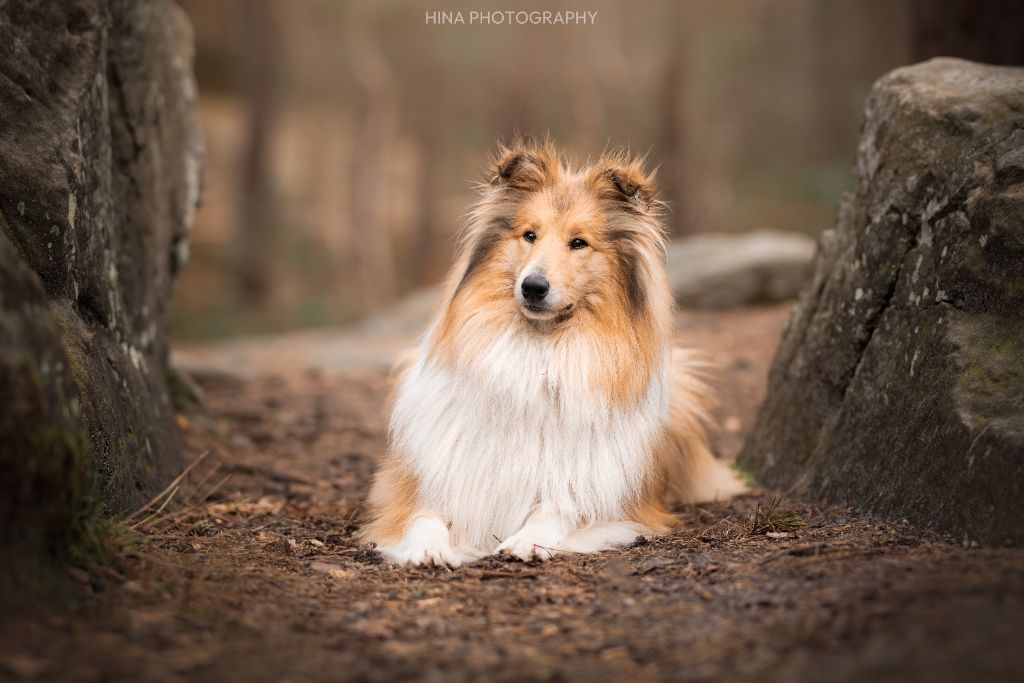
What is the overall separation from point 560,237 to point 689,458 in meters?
1.53

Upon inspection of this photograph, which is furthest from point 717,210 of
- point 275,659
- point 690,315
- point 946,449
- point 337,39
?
point 275,659

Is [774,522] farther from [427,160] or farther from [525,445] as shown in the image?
[427,160]

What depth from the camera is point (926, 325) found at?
13.8ft

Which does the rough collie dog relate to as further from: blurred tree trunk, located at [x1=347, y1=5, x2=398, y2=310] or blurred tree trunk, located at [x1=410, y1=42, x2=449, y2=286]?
blurred tree trunk, located at [x1=410, y1=42, x2=449, y2=286]

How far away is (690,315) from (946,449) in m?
6.56

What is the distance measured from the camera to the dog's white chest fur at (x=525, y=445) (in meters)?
4.42

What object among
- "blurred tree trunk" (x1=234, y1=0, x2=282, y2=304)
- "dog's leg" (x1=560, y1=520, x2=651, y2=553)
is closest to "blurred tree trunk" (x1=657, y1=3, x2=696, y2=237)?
"blurred tree trunk" (x1=234, y1=0, x2=282, y2=304)

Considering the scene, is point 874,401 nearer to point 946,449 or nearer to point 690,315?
point 946,449

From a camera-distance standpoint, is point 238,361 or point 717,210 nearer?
point 238,361

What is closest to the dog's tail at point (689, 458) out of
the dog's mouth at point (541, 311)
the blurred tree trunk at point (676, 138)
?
the dog's mouth at point (541, 311)

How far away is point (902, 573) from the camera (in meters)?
3.19

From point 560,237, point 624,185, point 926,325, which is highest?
point 624,185

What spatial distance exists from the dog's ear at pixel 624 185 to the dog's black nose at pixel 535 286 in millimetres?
694

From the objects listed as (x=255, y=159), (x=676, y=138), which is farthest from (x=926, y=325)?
(x=255, y=159)
